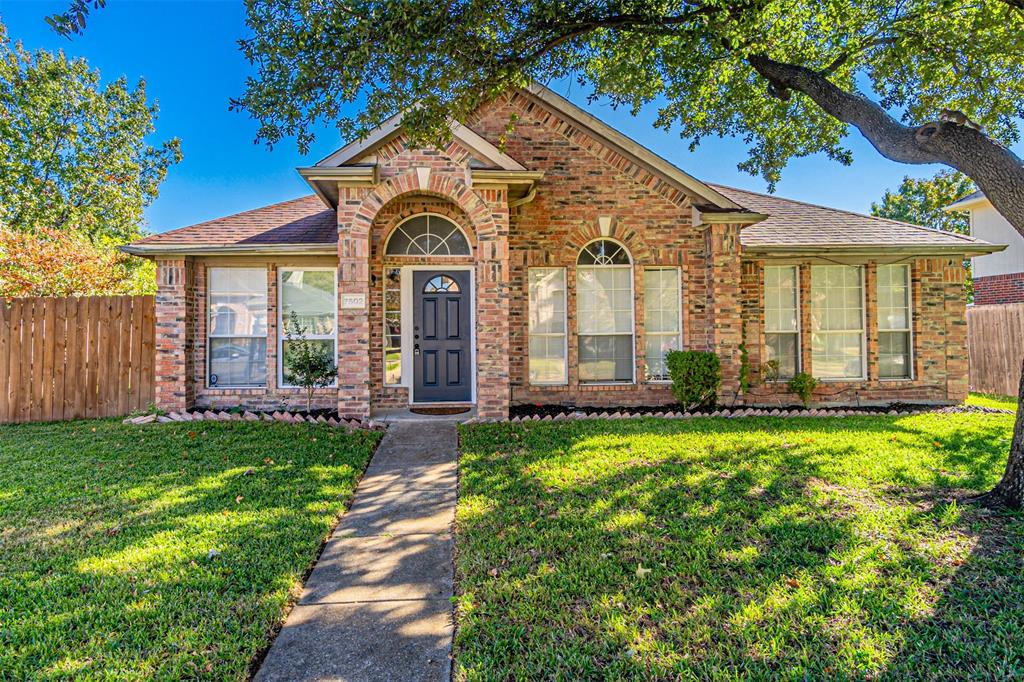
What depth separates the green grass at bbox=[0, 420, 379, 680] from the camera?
9.00 ft

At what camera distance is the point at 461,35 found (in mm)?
5777

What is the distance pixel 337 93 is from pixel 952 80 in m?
9.84

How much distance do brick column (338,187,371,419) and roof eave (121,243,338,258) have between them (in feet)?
3.59

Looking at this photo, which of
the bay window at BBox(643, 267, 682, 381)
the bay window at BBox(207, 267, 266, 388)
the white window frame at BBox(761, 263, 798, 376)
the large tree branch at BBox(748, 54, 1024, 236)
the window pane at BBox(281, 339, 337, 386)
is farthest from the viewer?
the white window frame at BBox(761, 263, 798, 376)

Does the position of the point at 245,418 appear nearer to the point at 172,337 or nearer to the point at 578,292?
the point at 172,337

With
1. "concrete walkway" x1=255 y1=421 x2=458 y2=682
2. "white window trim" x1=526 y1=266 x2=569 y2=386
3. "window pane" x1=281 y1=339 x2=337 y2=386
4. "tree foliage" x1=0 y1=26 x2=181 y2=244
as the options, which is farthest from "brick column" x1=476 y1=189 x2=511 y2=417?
"tree foliage" x1=0 y1=26 x2=181 y2=244

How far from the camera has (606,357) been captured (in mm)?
9719

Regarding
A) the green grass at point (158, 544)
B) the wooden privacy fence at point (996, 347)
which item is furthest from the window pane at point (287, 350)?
the wooden privacy fence at point (996, 347)

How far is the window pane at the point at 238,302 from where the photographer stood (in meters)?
9.53

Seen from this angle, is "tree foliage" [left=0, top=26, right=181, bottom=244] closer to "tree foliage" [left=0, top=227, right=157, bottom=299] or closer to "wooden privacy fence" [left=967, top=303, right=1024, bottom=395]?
"tree foliage" [left=0, top=227, right=157, bottom=299]

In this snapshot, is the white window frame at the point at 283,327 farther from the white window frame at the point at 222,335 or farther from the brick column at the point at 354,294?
the brick column at the point at 354,294

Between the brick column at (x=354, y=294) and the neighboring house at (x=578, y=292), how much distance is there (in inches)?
32.5

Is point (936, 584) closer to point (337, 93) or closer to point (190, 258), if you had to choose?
point (337, 93)

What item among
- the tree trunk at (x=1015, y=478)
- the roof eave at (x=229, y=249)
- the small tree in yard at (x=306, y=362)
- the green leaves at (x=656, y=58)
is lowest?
the tree trunk at (x=1015, y=478)
